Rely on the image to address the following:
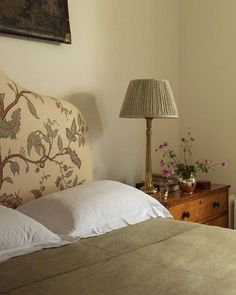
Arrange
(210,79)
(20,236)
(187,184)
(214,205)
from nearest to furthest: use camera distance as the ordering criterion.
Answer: (20,236) < (187,184) < (214,205) < (210,79)

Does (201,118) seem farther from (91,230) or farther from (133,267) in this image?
(133,267)

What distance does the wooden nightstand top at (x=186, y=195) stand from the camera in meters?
2.43

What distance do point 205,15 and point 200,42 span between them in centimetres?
20

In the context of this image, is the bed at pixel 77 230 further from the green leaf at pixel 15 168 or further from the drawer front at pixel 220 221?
the drawer front at pixel 220 221

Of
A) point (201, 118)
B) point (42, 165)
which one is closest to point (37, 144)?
point (42, 165)

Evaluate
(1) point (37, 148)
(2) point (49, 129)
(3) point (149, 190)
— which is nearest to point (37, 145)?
(1) point (37, 148)

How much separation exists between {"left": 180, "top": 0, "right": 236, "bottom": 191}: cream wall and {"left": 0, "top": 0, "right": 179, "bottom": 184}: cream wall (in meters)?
0.12

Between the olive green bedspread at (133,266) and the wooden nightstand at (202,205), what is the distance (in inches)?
27.5

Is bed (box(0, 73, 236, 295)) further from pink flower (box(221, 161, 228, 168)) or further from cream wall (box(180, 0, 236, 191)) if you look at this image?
cream wall (box(180, 0, 236, 191))

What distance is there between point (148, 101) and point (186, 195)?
641mm

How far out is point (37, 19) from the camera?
2.18 m

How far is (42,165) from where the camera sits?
212 centimetres

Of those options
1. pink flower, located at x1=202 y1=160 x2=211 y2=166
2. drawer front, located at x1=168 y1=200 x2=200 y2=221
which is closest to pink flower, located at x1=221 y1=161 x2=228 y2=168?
pink flower, located at x1=202 y1=160 x2=211 y2=166

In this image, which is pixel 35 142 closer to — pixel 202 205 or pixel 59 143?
pixel 59 143
